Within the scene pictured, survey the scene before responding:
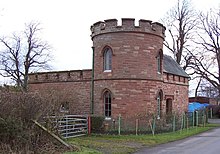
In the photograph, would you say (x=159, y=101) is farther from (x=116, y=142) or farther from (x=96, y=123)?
(x=116, y=142)

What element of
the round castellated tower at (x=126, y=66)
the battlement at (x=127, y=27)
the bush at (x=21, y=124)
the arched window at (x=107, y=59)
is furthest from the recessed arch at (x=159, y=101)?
the bush at (x=21, y=124)

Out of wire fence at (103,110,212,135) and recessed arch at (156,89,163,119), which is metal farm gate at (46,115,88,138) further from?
recessed arch at (156,89,163,119)

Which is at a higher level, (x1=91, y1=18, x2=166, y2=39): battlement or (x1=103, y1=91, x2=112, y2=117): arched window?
(x1=91, y1=18, x2=166, y2=39): battlement

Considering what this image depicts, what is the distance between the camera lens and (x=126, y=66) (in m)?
25.2

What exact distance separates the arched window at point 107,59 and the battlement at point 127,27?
140 centimetres

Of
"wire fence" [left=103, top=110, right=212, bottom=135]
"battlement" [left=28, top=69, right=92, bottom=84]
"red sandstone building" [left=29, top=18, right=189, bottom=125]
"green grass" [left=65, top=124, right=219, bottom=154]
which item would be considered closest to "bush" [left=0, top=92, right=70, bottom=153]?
"green grass" [left=65, top=124, right=219, bottom=154]

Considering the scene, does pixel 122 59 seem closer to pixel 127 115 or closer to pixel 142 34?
pixel 142 34

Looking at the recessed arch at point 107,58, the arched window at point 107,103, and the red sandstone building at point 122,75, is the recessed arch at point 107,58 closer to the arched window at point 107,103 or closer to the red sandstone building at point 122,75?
the red sandstone building at point 122,75

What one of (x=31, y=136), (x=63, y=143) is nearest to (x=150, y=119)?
(x=63, y=143)

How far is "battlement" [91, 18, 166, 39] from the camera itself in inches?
1001

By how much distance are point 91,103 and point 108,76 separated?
111 inches

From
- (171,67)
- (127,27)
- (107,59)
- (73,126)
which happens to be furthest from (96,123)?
(171,67)

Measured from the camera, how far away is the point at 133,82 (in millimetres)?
25172

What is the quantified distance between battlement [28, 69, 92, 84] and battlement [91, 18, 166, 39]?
3520mm
